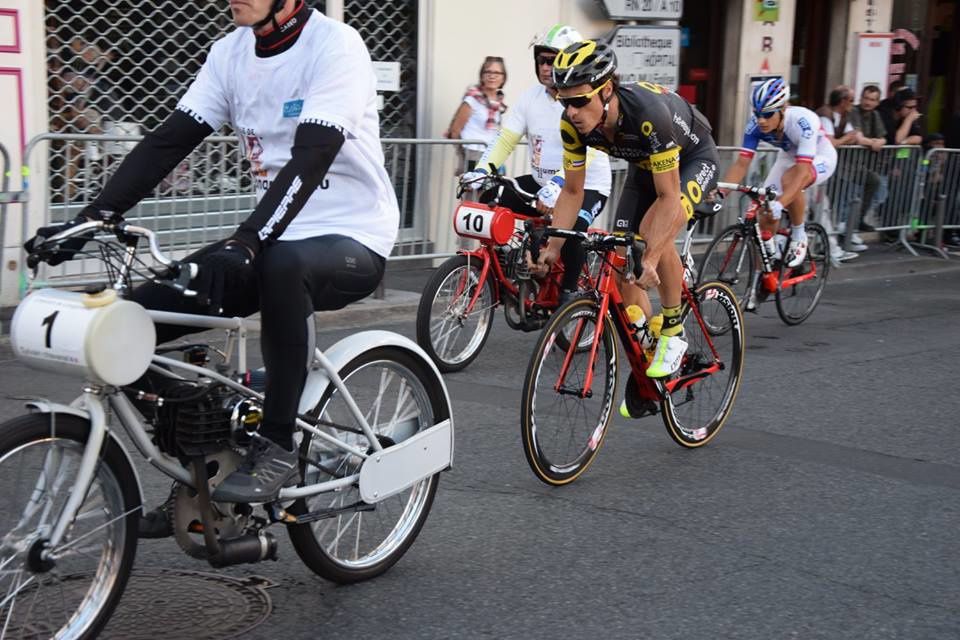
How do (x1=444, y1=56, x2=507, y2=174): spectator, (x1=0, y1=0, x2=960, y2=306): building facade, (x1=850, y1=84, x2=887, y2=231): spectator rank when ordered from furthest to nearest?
(x1=850, y1=84, x2=887, y2=231): spectator
(x1=444, y1=56, x2=507, y2=174): spectator
(x1=0, y1=0, x2=960, y2=306): building facade

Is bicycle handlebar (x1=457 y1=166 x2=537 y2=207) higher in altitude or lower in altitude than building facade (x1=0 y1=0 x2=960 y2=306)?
lower

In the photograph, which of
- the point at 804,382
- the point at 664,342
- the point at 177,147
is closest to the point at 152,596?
the point at 177,147

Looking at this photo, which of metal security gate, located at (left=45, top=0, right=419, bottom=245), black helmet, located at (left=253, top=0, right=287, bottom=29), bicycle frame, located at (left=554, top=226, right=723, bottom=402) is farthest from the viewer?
metal security gate, located at (left=45, top=0, right=419, bottom=245)

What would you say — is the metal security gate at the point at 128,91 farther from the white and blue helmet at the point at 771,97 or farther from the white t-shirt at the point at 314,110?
the white t-shirt at the point at 314,110

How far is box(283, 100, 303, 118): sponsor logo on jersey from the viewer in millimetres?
3932

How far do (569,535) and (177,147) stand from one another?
6.75 feet

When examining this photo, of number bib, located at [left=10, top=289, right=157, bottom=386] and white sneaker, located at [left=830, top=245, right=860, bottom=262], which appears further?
white sneaker, located at [left=830, top=245, right=860, bottom=262]

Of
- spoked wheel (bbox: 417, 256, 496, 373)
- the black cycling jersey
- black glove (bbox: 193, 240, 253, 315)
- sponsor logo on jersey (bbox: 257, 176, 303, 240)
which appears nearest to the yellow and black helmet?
the black cycling jersey

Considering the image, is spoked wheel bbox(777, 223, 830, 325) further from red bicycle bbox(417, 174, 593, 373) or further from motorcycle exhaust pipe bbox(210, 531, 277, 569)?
motorcycle exhaust pipe bbox(210, 531, 277, 569)

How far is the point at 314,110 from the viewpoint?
381cm

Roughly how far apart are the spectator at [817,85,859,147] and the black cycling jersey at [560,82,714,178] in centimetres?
879

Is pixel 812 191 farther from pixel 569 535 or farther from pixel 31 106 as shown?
pixel 569 535

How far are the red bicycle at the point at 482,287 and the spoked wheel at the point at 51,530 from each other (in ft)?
13.9

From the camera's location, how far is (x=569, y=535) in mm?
4969
